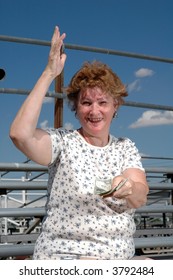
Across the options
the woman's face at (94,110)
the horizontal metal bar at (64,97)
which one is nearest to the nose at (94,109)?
the woman's face at (94,110)

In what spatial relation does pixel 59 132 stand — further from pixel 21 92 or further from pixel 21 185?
pixel 21 92

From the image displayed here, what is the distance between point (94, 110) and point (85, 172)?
184 mm

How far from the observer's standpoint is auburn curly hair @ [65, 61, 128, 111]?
57.0 inches

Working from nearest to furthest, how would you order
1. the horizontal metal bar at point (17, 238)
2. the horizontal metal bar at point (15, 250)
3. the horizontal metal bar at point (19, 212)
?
the horizontal metal bar at point (15, 250) → the horizontal metal bar at point (19, 212) → the horizontal metal bar at point (17, 238)

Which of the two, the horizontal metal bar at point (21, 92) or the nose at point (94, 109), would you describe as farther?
the horizontal metal bar at point (21, 92)

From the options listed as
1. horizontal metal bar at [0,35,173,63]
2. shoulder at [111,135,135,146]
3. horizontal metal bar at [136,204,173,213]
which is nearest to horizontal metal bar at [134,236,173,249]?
horizontal metal bar at [136,204,173,213]

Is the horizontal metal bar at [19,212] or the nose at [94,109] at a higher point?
the nose at [94,109]

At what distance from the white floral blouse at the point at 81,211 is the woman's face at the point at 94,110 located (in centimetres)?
6

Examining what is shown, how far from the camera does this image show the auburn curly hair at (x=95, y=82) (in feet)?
4.75

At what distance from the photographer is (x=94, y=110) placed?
1425mm

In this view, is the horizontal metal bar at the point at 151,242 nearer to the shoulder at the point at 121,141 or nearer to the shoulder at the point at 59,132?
the shoulder at the point at 121,141

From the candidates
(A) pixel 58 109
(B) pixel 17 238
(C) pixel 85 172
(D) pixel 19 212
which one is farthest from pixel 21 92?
(C) pixel 85 172
